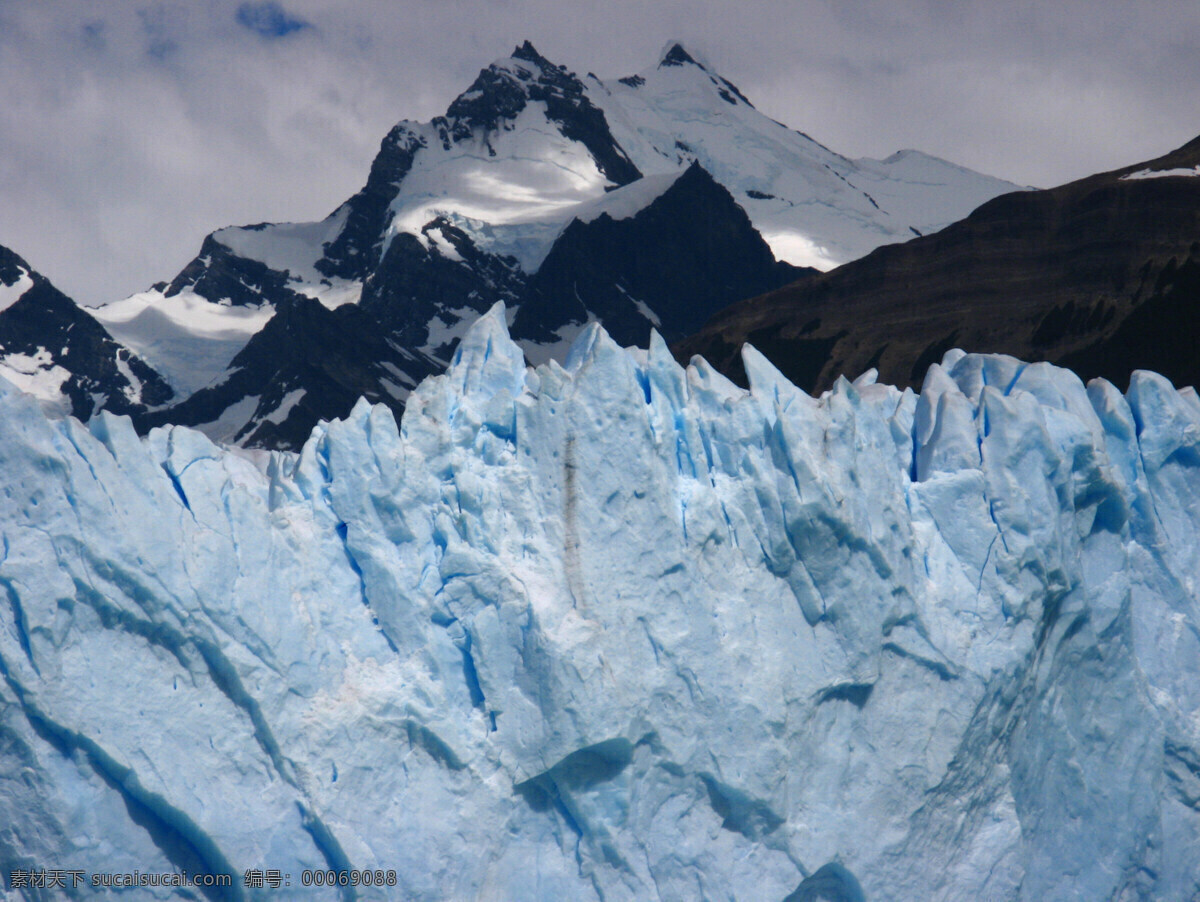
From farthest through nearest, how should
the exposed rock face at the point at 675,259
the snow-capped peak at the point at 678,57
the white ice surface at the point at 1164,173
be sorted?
the snow-capped peak at the point at 678,57
the exposed rock face at the point at 675,259
the white ice surface at the point at 1164,173

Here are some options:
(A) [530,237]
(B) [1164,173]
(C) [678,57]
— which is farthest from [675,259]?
(B) [1164,173]

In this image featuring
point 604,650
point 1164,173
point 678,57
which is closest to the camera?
point 604,650

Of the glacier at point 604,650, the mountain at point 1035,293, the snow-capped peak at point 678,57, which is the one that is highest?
the snow-capped peak at point 678,57

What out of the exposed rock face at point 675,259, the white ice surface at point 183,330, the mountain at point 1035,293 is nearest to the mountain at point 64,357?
the white ice surface at point 183,330

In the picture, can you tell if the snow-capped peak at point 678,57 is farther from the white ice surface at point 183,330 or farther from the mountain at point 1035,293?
the mountain at point 1035,293

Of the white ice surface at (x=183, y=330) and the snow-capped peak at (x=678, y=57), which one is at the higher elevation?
the snow-capped peak at (x=678, y=57)

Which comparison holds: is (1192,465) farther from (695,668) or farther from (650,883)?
(650,883)

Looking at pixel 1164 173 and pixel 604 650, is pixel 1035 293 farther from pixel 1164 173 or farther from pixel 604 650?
pixel 604 650
